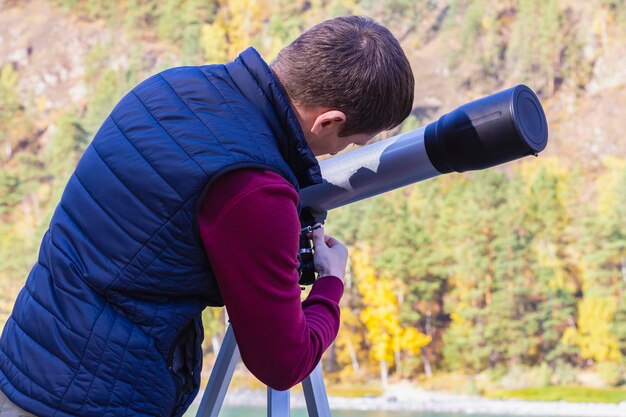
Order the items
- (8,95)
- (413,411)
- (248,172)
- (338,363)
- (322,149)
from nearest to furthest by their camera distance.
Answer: (248,172) < (322,149) < (413,411) < (338,363) < (8,95)

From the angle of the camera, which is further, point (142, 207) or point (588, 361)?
point (588, 361)

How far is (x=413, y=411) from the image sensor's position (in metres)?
10.7

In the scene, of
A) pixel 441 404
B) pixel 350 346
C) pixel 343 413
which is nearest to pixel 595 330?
pixel 441 404

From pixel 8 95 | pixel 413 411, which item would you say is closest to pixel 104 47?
pixel 8 95

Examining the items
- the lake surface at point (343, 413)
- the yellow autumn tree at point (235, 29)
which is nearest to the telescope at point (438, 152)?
the lake surface at point (343, 413)

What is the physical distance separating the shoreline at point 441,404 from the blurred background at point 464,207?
0.22m

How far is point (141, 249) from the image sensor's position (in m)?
0.64

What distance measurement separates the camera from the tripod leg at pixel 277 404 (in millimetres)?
873

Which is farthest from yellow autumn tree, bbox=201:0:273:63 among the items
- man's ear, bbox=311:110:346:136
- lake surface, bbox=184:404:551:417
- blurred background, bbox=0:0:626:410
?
man's ear, bbox=311:110:346:136

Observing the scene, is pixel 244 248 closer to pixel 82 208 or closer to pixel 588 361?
pixel 82 208

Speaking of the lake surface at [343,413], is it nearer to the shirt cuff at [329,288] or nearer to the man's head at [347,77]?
the shirt cuff at [329,288]

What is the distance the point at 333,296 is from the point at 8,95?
15421 mm

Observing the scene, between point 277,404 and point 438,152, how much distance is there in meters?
0.32

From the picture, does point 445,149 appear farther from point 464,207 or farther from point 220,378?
point 464,207
